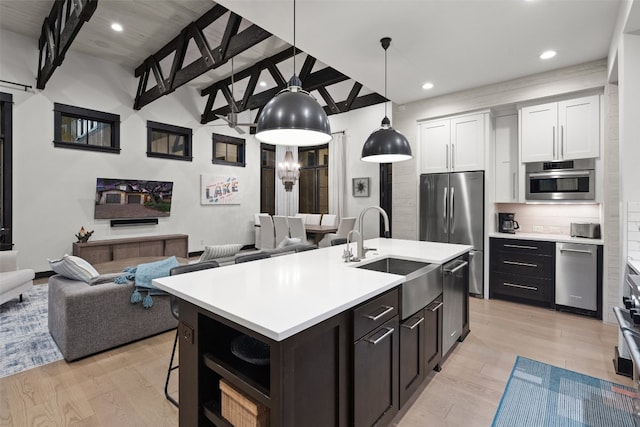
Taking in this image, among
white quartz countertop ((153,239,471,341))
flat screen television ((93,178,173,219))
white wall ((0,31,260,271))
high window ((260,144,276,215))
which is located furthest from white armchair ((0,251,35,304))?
high window ((260,144,276,215))

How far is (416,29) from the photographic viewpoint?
288 centimetres

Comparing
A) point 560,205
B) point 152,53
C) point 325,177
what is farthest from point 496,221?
point 152,53

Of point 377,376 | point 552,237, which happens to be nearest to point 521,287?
point 552,237

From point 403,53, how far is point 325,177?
5.43 meters

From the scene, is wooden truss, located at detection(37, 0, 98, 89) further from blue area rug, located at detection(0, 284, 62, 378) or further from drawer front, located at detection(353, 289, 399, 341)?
drawer front, located at detection(353, 289, 399, 341)

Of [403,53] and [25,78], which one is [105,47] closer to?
[25,78]

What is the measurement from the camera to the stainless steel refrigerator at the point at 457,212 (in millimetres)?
4301

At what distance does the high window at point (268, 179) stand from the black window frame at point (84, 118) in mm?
3588

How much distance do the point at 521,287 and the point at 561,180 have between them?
1.46 m

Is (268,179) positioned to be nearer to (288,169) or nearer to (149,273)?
(288,169)

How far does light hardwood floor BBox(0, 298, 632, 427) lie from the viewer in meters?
1.94

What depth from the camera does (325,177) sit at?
342 inches

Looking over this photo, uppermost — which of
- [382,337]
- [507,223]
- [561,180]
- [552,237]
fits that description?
[561,180]

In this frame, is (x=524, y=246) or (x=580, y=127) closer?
(x=580, y=127)
